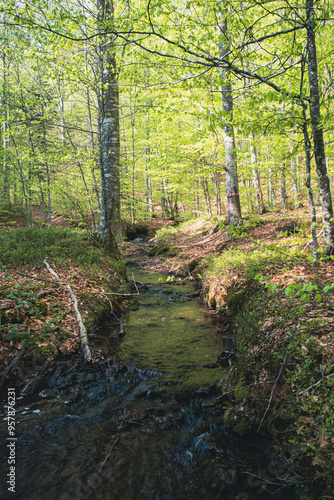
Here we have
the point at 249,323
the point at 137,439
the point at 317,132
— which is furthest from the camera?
the point at 317,132

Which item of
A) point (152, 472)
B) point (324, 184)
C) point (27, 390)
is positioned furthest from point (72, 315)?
point (324, 184)

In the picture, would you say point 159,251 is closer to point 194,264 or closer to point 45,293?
point 194,264

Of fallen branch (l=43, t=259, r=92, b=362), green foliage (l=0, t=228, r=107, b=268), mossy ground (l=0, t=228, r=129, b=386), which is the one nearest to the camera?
mossy ground (l=0, t=228, r=129, b=386)

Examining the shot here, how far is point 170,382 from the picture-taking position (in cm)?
384

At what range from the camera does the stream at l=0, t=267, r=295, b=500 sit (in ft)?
7.75

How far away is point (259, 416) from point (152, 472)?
1316 millimetres

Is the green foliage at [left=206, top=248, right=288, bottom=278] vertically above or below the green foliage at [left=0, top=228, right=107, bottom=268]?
below

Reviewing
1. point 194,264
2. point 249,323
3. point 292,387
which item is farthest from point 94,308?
point 194,264

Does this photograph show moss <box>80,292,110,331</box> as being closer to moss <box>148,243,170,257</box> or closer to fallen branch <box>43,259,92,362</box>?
fallen branch <box>43,259,92,362</box>

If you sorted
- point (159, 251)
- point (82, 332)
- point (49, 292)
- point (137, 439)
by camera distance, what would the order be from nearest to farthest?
point (137, 439), point (82, 332), point (49, 292), point (159, 251)

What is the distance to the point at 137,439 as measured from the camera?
2.90 m

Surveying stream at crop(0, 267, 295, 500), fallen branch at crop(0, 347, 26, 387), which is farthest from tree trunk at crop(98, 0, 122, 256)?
fallen branch at crop(0, 347, 26, 387)

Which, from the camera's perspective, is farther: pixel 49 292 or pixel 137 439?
pixel 49 292

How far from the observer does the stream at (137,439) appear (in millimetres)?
2361
